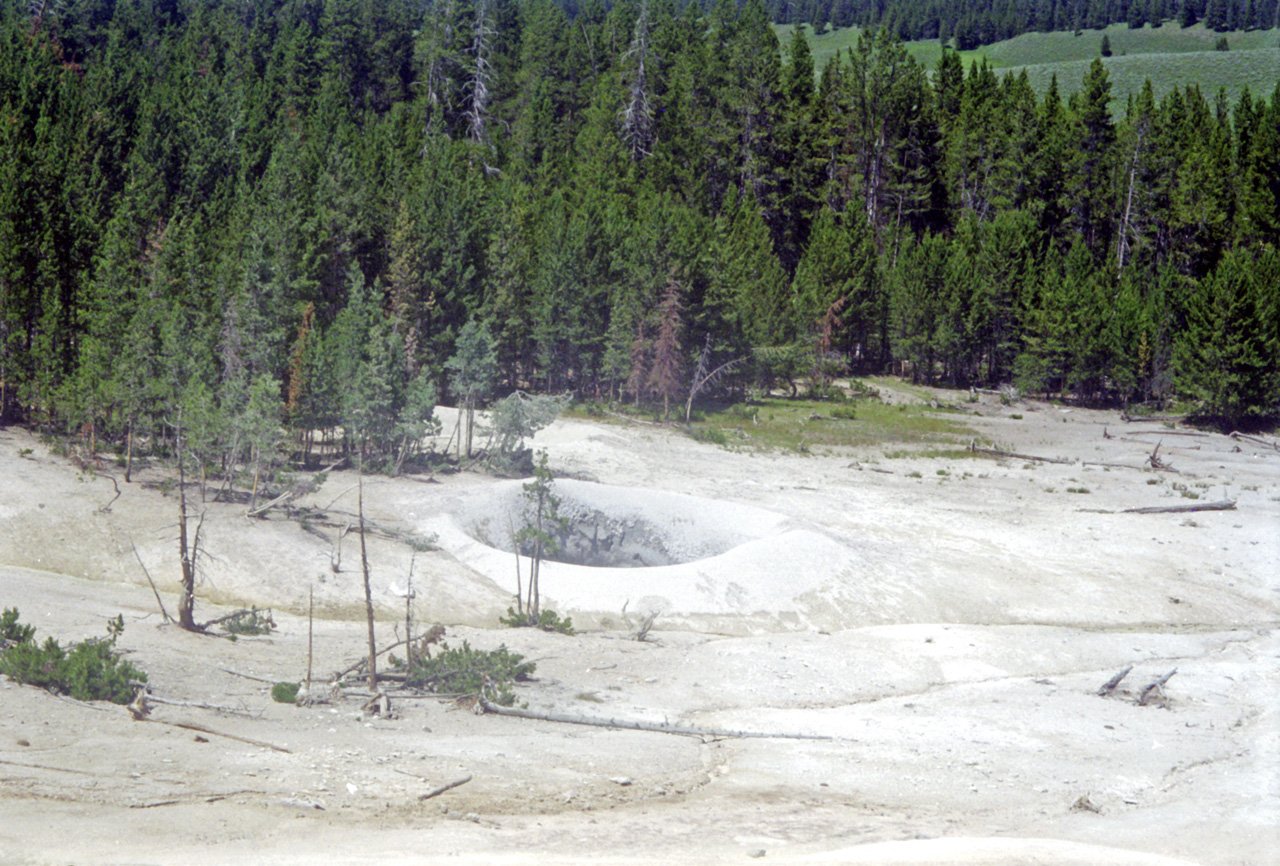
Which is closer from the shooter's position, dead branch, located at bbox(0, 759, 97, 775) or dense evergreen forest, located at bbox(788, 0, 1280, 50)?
dead branch, located at bbox(0, 759, 97, 775)

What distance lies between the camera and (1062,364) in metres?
63.8

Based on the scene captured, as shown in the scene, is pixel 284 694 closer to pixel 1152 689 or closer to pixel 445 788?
pixel 445 788

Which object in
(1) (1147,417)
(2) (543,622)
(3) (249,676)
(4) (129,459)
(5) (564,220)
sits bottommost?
(1) (1147,417)

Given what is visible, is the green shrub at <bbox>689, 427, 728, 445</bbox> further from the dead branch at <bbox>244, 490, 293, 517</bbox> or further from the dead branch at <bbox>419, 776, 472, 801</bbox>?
the dead branch at <bbox>419, 776, 472, 801</bbox>

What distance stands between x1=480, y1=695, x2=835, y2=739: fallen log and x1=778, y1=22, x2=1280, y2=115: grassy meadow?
91.1 meters

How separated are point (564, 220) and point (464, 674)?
4213cm

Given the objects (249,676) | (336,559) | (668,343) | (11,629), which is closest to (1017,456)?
(668,343)

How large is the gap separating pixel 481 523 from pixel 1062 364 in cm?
4708

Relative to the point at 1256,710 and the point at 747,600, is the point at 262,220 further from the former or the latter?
the point at 1256,710

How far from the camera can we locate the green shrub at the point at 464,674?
16344 mm

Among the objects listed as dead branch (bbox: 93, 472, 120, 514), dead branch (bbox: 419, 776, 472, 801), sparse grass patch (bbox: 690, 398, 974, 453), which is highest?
dead branch (bbox: 419, 776, 472, 801)

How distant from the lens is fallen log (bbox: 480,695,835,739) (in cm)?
1585

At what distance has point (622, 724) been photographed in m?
16.0

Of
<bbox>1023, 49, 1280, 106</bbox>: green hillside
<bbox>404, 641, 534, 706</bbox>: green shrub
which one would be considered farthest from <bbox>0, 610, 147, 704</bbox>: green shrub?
<bbox>1023, 49, 1280, 106</bbox>: green hillside
